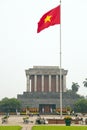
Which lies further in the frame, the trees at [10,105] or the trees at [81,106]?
the trees at [10,105]

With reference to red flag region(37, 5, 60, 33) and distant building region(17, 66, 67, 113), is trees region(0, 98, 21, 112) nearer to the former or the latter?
distant building region(17, 66, 67, 113)

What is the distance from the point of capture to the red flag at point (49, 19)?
136 feet

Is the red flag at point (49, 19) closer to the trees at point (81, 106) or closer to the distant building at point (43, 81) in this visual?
the trees at point (81, 106)

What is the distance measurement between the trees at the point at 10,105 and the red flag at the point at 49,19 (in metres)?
66.0

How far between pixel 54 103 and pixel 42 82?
10752mm

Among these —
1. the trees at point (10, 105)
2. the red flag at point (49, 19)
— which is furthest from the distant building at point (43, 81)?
the red flag at point (49, 19)

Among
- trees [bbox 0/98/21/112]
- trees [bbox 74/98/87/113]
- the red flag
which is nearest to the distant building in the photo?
trees [bbox 0/98/21/112]

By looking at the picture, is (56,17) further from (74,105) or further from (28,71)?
(28,71)

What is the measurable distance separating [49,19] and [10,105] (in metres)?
69.1

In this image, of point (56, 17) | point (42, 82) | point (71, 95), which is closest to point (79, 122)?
point (56, 17)

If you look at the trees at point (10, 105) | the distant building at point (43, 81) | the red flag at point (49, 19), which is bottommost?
the trees at point (10, 105)

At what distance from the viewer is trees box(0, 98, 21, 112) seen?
107412 mm

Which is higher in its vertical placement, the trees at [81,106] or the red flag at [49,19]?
the red flag at [49,19]

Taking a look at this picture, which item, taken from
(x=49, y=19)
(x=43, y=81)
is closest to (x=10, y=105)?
(x=43, y=81)
